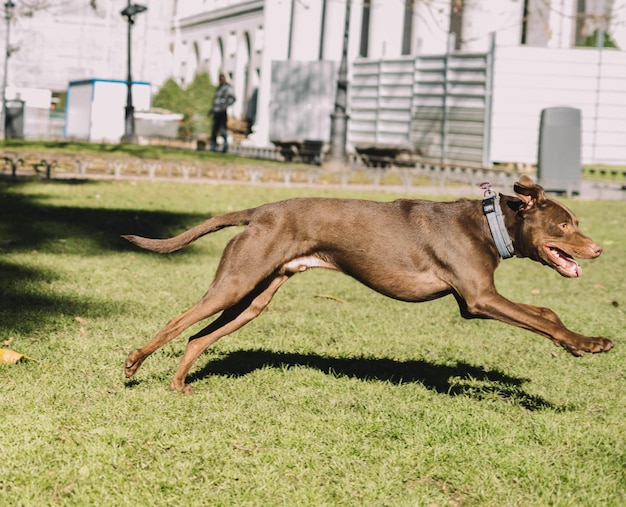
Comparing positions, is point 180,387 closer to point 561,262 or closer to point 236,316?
point 236,316

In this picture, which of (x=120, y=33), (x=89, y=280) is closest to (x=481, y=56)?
(x=89, y=280)

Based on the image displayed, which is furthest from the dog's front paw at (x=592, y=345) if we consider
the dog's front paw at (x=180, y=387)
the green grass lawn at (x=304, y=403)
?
the dog's front paw at (x=180, y=387)

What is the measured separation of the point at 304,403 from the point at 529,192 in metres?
1.58

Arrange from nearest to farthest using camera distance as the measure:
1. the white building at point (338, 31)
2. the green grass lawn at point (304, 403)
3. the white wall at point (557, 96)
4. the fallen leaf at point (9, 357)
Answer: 1. the green grass lawn at point (304, 403)
2. the fallen leaf at point (9, 357)
3. the white wall at point (557, 96)
4. the white building at point (338, 31)

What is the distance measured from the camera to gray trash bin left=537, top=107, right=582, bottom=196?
19703 millimetres

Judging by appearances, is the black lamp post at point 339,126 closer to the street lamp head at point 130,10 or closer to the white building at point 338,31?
the white building at point 338,31

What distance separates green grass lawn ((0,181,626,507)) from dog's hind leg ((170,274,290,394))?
0.65ft

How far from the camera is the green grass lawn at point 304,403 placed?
3.80m

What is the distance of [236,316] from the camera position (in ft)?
17.3

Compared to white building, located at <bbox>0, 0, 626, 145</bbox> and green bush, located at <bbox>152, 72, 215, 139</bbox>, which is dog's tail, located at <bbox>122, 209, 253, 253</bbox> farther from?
green bush, located at <bbox>152, 72, 215, 139</bbox>

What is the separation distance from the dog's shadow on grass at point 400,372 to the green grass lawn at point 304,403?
0.02 m

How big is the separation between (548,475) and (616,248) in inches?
328

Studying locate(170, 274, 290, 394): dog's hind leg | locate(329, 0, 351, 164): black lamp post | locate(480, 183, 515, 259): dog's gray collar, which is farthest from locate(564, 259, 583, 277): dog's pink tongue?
locate(329, 0, 351, 164): black lamp post

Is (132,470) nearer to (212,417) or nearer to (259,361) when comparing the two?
(212,417)
